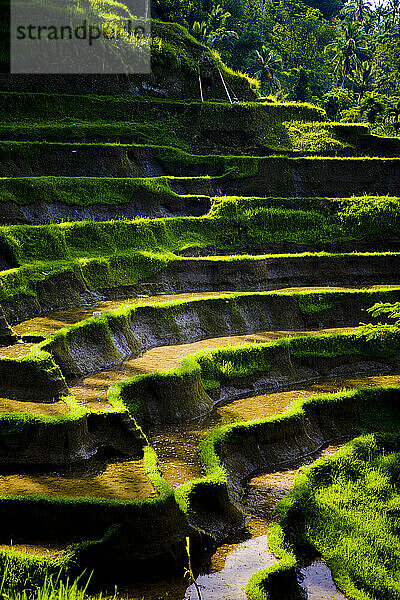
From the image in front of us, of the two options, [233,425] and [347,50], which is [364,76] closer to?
[347,50]

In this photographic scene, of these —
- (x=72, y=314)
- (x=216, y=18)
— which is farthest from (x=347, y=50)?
(x=72, y=314)

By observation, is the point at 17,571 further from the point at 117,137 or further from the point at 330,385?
the point at 117,137

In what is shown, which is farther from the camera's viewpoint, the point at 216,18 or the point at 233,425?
the point at 216,18

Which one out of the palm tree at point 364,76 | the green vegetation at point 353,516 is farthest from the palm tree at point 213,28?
the green vegetation at point 353,516

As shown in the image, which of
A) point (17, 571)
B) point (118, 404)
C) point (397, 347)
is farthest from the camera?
point (397, 347)

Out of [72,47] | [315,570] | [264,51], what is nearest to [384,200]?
[72,47]

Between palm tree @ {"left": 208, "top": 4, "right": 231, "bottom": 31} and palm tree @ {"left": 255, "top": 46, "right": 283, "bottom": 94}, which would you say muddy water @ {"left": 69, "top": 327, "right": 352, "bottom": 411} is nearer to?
palm tree @ {"left": 255, "top": 46, "right": 283, "bottom": 94}
